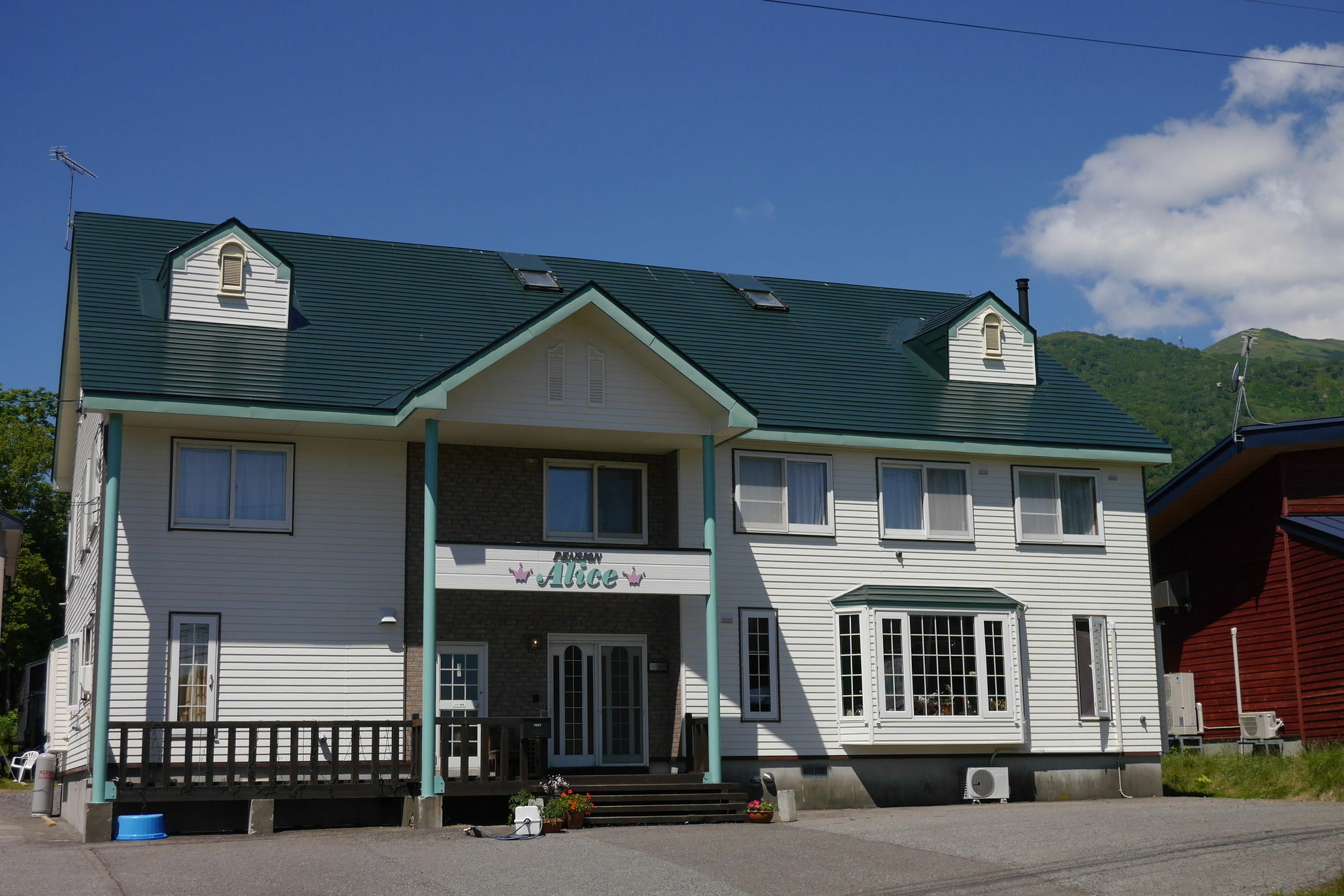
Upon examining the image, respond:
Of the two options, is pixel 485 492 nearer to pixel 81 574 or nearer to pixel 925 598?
pixel 925 598

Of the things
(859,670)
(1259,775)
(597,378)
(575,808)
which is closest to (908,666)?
(859,670)

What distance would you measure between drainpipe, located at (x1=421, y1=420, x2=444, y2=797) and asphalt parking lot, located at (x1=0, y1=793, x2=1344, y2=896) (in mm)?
837

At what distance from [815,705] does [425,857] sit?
29.2ft

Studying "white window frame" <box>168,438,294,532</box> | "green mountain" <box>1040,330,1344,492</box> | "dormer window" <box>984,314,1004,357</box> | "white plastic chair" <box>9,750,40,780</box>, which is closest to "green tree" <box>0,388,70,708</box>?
"white plastic chair" <box>9,750,40,780</box>

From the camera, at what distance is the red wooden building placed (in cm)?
2528

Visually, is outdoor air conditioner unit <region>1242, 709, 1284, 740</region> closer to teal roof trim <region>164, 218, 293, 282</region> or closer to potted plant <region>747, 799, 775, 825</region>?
A: potted plant <region>747, 799, 775, 825</region>

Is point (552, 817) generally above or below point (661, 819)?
A: above

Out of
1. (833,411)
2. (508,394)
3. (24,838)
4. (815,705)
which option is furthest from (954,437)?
(24,838)

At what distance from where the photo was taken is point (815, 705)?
74.3 ft

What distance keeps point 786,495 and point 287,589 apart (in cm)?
795

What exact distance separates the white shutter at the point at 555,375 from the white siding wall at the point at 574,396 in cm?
4

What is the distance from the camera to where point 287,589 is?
66.7 ft

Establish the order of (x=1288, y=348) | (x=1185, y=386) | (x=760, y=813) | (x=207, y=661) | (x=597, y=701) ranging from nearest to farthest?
(x=760, y=813), (x=207, y=661), (x=597, y=701), (x=1185, y=386), (x=1288, y=348)

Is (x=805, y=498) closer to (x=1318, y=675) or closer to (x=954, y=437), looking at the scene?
(x=954, y=437)
